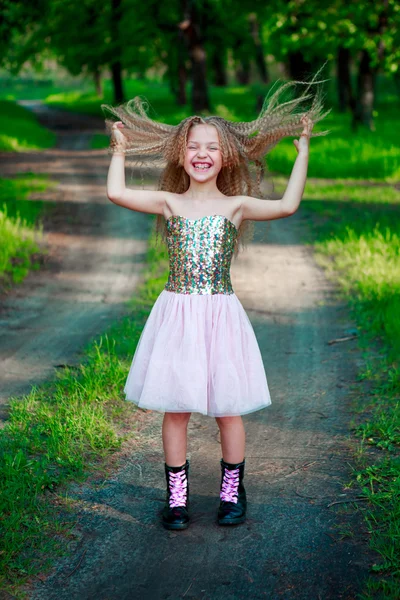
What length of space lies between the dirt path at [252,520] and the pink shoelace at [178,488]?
0.45 ft

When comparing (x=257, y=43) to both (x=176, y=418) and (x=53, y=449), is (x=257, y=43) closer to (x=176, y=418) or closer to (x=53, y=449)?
(x=53, y=449)

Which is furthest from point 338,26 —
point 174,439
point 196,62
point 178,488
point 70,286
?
point 178,488

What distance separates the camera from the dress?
131 inches

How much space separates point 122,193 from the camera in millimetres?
3557

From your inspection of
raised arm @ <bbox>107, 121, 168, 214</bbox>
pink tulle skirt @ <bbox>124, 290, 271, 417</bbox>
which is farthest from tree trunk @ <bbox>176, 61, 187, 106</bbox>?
pink tulle skirt @ <bbox>124, 290, 271, 417</bbox>

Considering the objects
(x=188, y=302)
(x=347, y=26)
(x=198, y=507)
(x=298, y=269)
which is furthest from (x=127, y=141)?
(x=347, y=26)

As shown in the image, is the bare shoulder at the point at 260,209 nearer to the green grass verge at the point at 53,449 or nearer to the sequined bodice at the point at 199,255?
the sequined bodice at the point at 199,255

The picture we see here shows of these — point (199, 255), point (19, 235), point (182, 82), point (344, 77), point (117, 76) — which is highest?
point (117, 76)

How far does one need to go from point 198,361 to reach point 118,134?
1216mm

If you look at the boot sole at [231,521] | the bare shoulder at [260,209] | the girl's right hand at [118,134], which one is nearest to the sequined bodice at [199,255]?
the bare shoulder at [260,209]

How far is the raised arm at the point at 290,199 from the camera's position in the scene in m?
3.44

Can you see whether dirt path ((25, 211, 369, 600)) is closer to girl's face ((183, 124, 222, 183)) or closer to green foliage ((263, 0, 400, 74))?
girl's face ((183, 124, 222, 183))

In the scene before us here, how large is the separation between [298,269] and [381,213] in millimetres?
2976

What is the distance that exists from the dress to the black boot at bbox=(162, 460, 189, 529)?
0.33 meters
